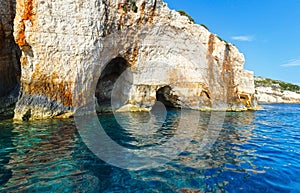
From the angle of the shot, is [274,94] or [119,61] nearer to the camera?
[119,61]

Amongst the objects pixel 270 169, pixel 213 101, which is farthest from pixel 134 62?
pixel 270 169

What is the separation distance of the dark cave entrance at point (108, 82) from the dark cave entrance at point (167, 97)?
601 centimetres

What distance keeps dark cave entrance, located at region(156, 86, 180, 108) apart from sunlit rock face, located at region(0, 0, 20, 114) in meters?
14.7

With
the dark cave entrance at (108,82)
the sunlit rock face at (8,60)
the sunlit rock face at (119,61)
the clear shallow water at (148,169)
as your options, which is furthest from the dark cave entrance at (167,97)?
the clear shallow water at (148,169)

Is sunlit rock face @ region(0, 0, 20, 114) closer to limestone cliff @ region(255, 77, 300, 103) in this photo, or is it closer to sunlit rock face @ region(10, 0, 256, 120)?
sunlit rock face @ region(10, 0, 256, 120)

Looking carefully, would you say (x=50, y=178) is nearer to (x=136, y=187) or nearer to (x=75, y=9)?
(x=136, y=187)

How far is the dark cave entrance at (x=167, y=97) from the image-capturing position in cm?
2495

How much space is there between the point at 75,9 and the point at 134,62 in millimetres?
7218

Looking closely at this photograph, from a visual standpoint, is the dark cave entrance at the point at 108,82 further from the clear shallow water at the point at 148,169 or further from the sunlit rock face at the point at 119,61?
the clear shallow water at the point at 148,169

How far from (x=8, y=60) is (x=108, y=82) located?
28.5 ft

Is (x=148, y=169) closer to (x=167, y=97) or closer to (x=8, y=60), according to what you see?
(x=8, y=60)

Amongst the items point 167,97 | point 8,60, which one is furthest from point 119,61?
point 8,60

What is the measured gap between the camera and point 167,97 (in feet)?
85.2

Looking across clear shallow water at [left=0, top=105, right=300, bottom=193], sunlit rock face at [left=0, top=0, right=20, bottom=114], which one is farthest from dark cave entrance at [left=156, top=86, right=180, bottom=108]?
clear shallow water at [left=0, top=105, right=300, bottom=193]
